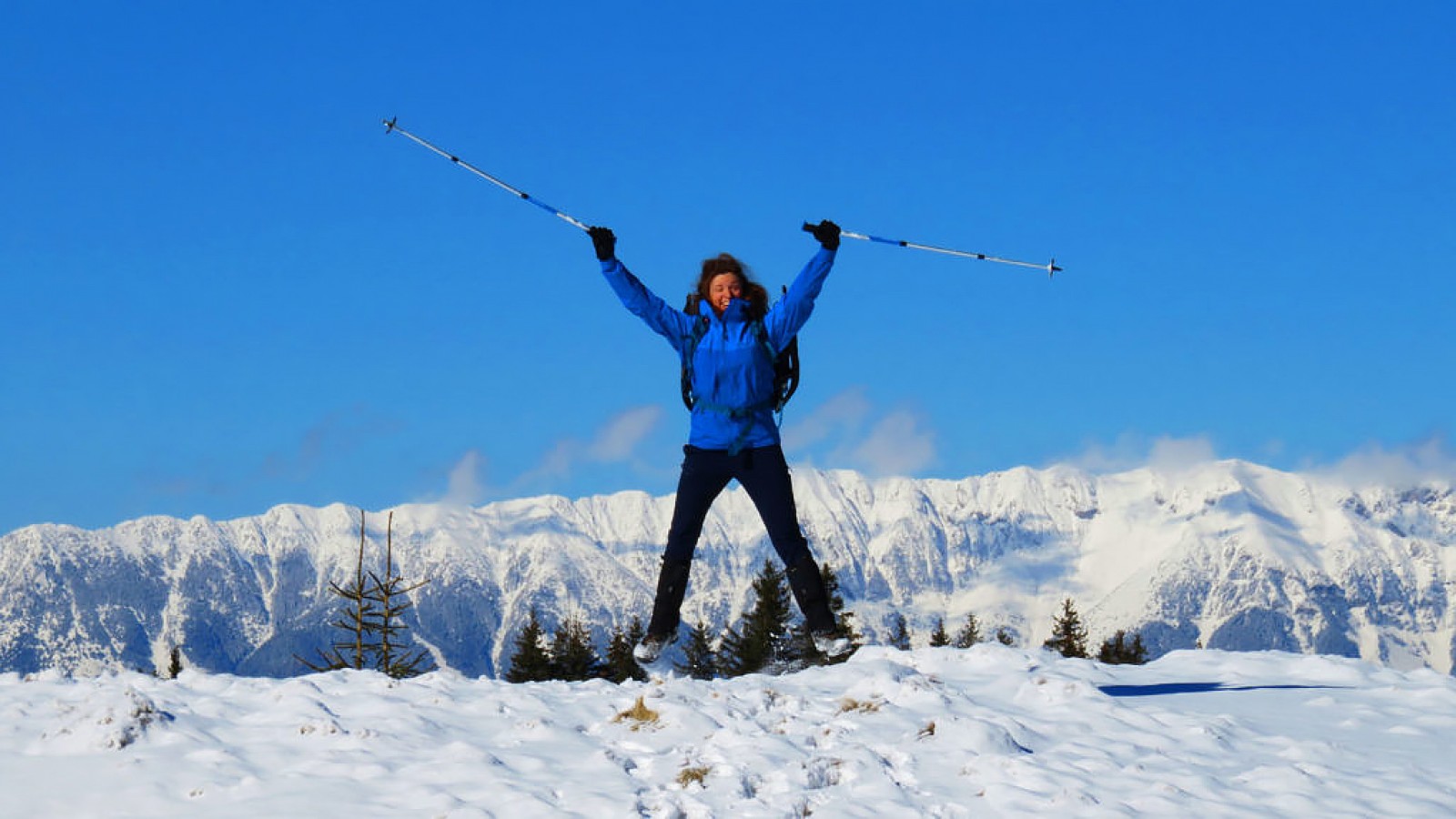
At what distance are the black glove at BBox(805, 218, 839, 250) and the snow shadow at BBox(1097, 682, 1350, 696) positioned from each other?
4.53 meters

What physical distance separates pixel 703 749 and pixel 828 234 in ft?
15.5

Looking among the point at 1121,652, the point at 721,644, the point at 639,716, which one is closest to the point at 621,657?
the point at 721,644

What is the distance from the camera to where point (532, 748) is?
428 inches

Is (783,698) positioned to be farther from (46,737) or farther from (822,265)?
(46,737)

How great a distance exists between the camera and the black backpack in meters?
13.3

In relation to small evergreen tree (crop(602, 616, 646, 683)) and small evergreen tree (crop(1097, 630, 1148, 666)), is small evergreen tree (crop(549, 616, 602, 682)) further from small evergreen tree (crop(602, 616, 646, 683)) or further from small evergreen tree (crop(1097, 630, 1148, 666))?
small evergreen tree (crop(1097, 630, 1148, 666))

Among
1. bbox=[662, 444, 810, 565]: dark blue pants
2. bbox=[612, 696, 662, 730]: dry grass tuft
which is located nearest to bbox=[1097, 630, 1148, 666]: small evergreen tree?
bbox=[662, 444, 810, 565]: dark blue pants

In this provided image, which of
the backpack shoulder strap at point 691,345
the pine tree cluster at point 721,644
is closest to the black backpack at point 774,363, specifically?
the backpack shoulder strap at point 691,345

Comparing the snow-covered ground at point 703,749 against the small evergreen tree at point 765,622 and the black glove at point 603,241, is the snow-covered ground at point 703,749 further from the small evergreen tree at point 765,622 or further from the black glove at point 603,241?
the small evergreen tree at point 765,622

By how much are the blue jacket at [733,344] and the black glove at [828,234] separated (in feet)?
0.30

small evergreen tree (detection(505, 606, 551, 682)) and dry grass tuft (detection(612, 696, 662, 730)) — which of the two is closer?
dry grass tuft (detection(612, 696, 662, 730))

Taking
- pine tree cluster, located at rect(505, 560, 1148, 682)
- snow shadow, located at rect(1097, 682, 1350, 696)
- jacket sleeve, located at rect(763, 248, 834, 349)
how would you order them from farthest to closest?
pine tree cluster, located at rect(505, 560, 1148, 682) < snow shadow, located at rect(1097, 682, 1350, 696) < jacket sleeve, located at rect(763, 248, 834, 349)

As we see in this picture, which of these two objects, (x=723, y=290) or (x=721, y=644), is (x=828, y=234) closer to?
(x=723, y=290)

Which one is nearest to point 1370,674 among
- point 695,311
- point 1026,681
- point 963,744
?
point 1026,681
